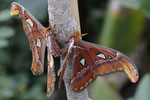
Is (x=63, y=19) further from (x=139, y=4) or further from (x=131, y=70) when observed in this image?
(x=139, y=4)

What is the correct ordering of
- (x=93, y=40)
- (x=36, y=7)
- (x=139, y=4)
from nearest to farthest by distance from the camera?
(x=139, y=4)
(x=36, y=7)
(x=93, y=40)

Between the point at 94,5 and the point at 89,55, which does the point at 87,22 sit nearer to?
the point at 94,5

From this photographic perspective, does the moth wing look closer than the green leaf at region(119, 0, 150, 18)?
Yes

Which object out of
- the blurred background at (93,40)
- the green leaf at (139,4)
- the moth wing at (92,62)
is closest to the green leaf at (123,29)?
the blurred background at (93,40)

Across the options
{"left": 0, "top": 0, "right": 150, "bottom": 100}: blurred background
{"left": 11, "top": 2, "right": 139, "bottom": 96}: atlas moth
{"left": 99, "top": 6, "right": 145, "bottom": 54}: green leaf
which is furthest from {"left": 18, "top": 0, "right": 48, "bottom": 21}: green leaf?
{"left": 11, "top": 2, "right": 139, "bottom": 96}: atlas moth

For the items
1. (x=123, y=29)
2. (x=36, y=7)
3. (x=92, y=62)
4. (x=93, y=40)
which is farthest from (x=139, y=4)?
(x=93, y=40)

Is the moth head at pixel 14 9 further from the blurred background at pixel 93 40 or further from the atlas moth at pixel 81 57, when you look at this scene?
the blurred background at pixel 93 40

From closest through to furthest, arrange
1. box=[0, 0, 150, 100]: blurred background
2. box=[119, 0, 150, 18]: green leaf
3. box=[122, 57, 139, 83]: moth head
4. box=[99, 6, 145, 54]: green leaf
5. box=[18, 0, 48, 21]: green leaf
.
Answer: box=[122, 57, 139, 83]: moth head, box=[119, 0, 150, 18]: green leaf, box=[0, 0, 150, 100]: blurred background, box=[18, 0, 48, 21]: green leaf, box=[99, 6, 145, 54]: green leaf

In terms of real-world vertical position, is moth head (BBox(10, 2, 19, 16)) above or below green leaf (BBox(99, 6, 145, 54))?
above

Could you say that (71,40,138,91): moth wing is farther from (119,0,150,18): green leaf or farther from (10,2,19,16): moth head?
(119,0,150,18): green leaf

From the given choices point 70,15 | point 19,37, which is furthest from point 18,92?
point 70,15
